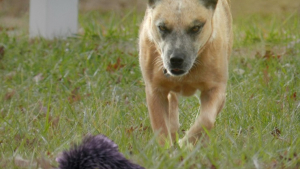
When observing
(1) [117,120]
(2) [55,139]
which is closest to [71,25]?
(1) [117,120]

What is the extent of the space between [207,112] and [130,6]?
7.86m

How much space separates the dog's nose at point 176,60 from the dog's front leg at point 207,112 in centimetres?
46

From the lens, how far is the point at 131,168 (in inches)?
121

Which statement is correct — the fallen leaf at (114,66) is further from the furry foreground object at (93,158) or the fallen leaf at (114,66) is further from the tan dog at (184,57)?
the furry foreground object at (93,158)

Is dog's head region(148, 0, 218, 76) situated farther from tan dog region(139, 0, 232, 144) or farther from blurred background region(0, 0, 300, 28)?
blurred background region(0, 0, 300, 28)

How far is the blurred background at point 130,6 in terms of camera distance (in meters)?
11.1

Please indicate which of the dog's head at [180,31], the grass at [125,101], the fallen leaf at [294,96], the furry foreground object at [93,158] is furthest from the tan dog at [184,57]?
the furry foreground object at [93,158]

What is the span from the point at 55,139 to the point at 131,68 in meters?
2.63

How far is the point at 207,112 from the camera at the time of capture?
4.42m

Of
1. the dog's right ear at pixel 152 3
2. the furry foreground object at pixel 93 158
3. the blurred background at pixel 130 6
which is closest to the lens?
the furry foreground object at pixel 93 158

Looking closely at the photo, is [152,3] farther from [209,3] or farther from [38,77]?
[38,77]

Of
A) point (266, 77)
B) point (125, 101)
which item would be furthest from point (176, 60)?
point (266, 77)

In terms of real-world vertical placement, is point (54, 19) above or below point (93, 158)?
below

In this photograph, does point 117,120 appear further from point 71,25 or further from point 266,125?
point 71,25
